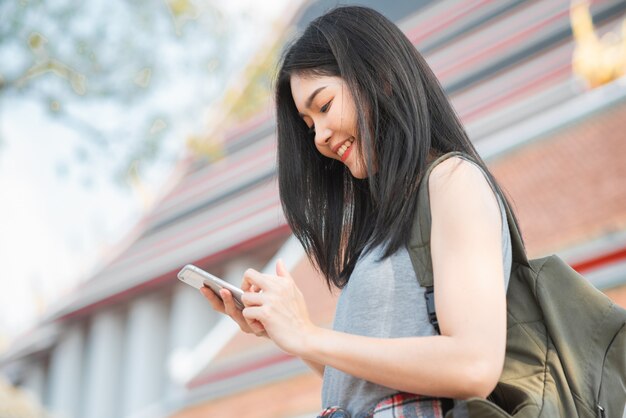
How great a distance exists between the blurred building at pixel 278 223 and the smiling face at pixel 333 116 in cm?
42

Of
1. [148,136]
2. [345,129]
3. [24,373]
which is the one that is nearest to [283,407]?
[148,136]

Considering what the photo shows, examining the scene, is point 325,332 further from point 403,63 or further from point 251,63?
point 251,63

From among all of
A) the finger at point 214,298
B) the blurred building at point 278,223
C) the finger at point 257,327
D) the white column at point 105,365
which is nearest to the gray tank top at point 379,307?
the finger at point 257,327

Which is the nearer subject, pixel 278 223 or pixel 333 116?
pixel 333 116

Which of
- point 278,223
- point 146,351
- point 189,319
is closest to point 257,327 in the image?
point 278,223

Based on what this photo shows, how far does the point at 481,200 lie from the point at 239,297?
0.37 meters

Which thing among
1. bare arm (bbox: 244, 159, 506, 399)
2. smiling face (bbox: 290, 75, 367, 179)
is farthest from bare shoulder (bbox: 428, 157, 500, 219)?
smiling face (bbox: 290, 75, 367, 179)

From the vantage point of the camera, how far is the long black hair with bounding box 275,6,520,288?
49.0 inches

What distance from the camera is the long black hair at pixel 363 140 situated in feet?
4.08

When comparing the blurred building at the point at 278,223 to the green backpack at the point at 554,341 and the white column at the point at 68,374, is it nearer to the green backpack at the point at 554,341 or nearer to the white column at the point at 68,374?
the white column at the point at 68,374

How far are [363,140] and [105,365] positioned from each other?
909 cm

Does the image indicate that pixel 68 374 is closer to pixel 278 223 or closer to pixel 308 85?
pixel 278 223

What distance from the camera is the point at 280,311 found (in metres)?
1.16

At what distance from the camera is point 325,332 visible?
1129mm
